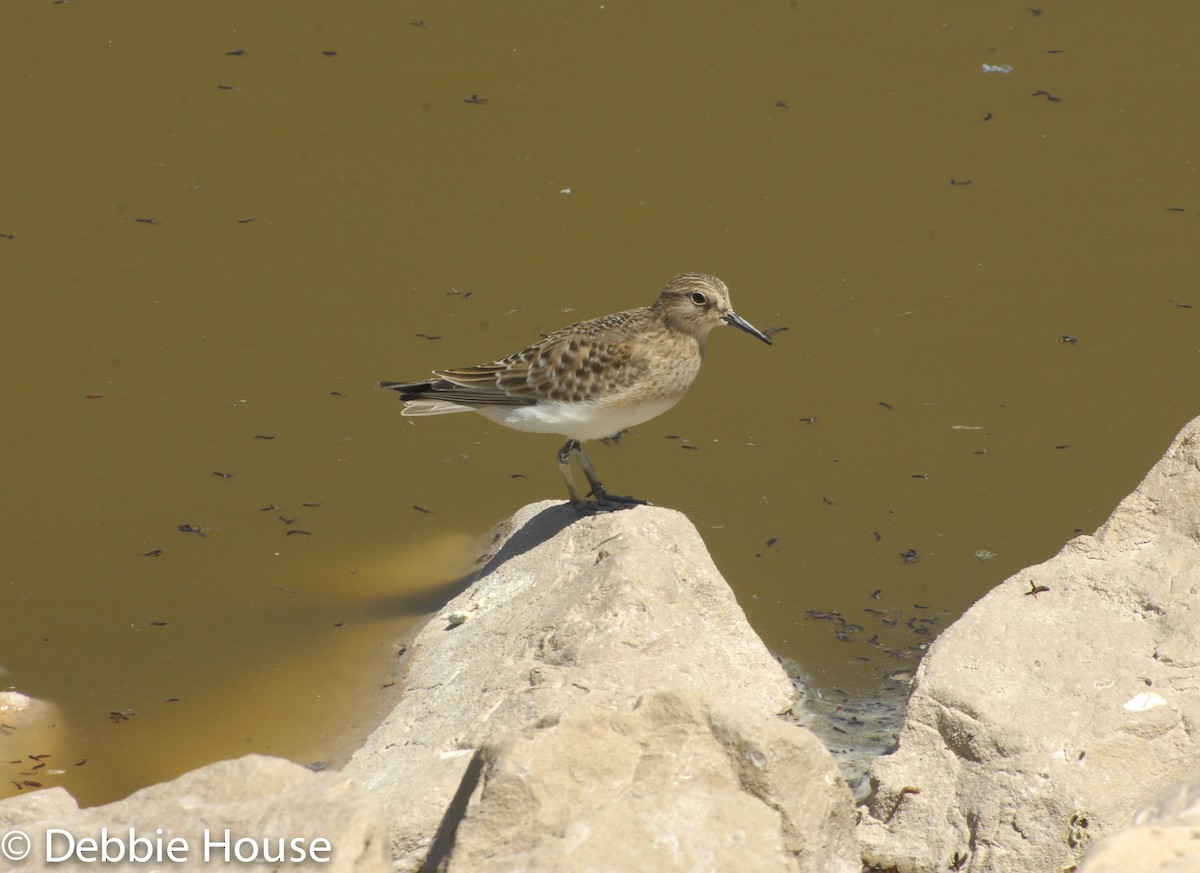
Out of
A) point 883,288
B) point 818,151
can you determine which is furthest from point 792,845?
point 818,151

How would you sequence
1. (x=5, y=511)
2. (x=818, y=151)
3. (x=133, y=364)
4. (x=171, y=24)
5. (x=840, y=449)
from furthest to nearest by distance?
(x=171, y=24), (x=818, y=151), (x=133, y=364), (x=840, y=449), (x=5, y=511)

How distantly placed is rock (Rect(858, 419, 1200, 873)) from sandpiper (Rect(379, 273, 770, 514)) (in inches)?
94.1

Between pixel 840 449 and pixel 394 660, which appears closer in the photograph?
pixel 394 660

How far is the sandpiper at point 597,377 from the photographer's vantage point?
8.78 metres

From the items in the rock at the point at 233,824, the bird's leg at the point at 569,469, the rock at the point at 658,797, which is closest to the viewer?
the rock at the point at 233,824

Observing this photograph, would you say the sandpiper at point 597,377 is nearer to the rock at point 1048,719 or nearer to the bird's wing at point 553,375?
the bird's wing at point 553,375

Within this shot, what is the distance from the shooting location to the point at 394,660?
895 cm

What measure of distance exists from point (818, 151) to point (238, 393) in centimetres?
647

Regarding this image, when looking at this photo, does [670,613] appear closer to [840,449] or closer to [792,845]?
[792,845]

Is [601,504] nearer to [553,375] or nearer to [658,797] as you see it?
[553,375]

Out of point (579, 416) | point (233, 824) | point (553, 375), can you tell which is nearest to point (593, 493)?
point (579, 416)

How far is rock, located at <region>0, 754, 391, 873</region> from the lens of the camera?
507 cm

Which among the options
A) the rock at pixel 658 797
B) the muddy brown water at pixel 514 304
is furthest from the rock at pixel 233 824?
the muddy brown water at pixel 514 304

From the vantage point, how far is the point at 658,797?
5578 mm
